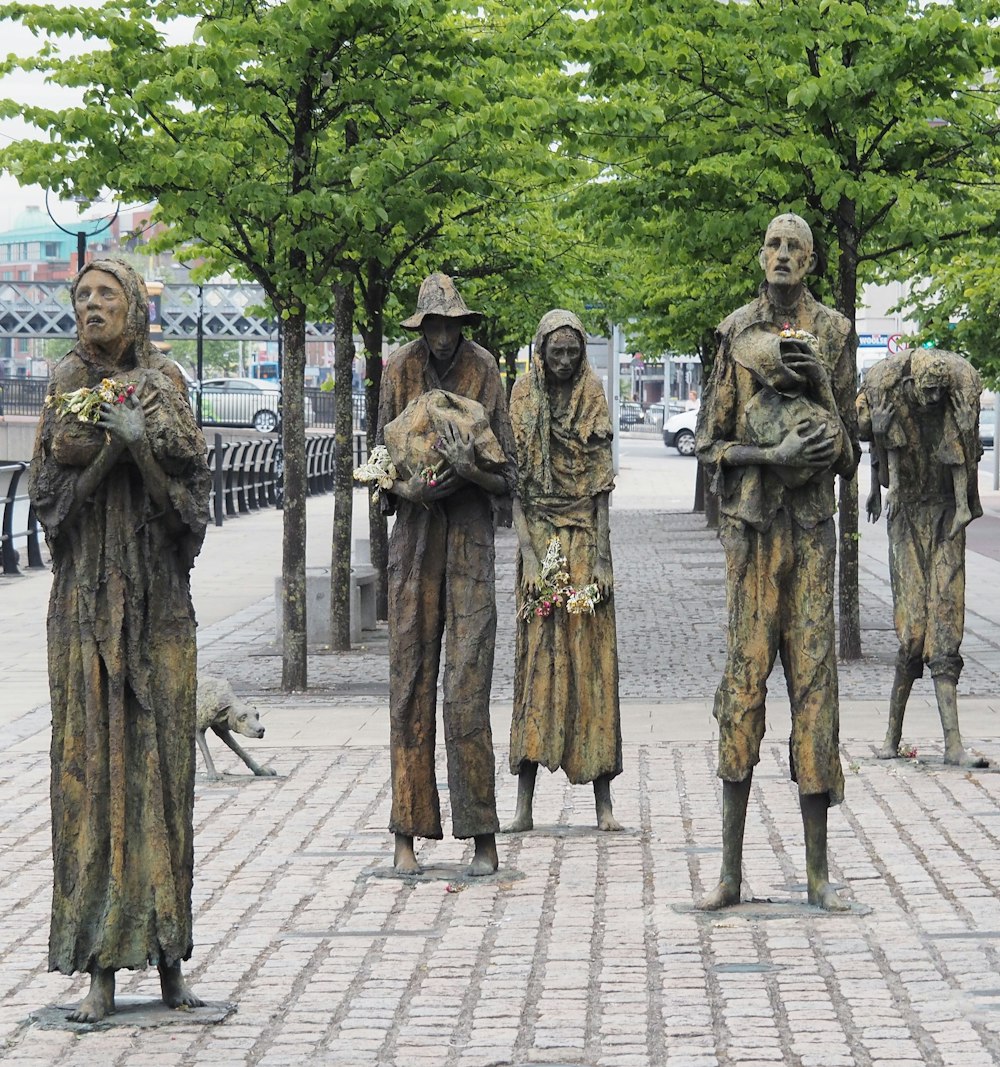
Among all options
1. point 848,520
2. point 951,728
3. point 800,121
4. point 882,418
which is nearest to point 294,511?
point 848,520

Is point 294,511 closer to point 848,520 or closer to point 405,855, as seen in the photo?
point 848,520

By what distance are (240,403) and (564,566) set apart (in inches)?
2682

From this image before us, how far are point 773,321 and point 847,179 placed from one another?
766 centimetres

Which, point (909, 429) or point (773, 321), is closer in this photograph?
point (773, 321)

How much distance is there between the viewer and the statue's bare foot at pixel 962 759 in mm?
10906

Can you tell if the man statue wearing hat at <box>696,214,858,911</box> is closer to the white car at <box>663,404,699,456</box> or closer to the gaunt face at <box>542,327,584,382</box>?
the gaunt face at <box>542,327,584,382</box>

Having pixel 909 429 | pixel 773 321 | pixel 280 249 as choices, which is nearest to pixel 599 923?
pixel 773 321

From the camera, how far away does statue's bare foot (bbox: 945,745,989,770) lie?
35.8 feet

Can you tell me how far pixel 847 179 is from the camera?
15141 millimetres

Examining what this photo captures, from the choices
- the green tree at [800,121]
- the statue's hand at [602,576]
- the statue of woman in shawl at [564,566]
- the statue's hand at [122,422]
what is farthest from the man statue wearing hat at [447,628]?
the green tree at [800,121]

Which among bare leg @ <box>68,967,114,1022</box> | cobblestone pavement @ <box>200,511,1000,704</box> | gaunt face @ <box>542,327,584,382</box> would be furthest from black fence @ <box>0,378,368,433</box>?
bare leg @ <box>68,967,114,1022</box>

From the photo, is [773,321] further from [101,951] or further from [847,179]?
[847,179]

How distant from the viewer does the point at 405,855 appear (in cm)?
855

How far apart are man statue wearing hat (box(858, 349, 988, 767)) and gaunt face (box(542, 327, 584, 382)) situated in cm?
215
